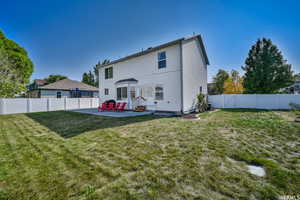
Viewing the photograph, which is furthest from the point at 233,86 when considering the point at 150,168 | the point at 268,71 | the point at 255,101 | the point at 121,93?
the point at 150,168

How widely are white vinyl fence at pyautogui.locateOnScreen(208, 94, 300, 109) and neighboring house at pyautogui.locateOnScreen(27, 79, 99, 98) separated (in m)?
22.2

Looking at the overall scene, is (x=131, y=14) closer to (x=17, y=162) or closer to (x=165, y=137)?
(x=165, y=137)

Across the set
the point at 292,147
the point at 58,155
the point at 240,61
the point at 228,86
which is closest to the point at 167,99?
the point at 292,147

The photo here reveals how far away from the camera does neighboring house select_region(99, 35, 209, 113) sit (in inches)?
380

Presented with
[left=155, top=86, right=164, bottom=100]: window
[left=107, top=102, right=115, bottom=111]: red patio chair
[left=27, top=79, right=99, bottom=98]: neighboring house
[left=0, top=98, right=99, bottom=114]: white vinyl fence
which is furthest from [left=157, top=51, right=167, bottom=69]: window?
[left=27, top=79, right=99, bottom=98]: neighboring house

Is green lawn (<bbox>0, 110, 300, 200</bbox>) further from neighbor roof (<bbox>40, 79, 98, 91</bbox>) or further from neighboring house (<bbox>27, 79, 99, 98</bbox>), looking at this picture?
neighbor roof (<bbox>40, 79, 98, 91</bbox>)

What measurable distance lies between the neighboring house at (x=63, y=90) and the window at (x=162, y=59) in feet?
64.5

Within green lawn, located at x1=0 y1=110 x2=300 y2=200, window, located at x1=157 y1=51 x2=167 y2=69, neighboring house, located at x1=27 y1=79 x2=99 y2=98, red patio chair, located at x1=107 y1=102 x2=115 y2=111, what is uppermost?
window, located at x1=157 y1=51 x2=167 y2=69

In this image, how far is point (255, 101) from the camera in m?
12.4

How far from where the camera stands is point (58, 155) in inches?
123

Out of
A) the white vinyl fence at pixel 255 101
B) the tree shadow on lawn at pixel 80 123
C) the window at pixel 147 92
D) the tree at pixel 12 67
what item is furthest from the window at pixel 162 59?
the tree at pixel 12 67

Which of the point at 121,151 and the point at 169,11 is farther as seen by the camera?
the point at 169,11

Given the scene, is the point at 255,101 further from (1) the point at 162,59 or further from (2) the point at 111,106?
(2) the point at 111,106

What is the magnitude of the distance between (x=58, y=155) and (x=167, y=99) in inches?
314
